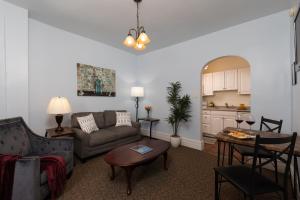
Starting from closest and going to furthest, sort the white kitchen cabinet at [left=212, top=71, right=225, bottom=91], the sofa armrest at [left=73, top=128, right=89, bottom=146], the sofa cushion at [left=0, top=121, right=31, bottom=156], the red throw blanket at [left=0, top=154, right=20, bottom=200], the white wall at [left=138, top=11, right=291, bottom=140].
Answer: the red throw blanket at [left=0, top=154, right=20, bottom=200]
the sofa cushion at [left=0, top=121, right=31, bottom=156]
the white wall at [left=138, top=11, right=291, bottom=140]
the sofa armrest at [left=73, top=128, right=89, bottom=146]
the white kitchen cabinet at [left=212, top=71, right=225, bottom=91]

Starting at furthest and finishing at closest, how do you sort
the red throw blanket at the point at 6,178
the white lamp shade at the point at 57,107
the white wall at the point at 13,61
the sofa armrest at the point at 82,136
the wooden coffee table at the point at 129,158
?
the sofa armrest at the point at 82,136
the white lamp shade at the point at 57,107
the white wall at the point at 13,61
the wooden coffee table at the point at 129,158
the red throw blanket at the point at 6,178

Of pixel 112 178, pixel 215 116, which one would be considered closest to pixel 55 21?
pixel 112 178

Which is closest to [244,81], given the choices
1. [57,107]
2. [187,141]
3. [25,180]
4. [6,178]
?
[187,141]

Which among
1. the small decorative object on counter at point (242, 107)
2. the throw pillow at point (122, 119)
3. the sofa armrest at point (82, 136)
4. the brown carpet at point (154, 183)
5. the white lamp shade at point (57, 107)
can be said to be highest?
the white lamp shade at point (57, 107)

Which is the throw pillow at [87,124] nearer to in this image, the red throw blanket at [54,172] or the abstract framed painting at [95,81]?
the abstract framed painting at [95,81]

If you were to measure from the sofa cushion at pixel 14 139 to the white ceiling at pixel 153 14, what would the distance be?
198 cm

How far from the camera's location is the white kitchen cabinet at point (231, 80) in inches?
180

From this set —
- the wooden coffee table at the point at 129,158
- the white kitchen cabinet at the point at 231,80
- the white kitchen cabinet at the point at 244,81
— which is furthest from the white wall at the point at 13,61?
the white kitchen cabinet at the point at 244,81

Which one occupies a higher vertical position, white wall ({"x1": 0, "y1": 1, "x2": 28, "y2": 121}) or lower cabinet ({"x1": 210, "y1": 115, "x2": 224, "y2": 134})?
white wall ({"x1": 0, "y1": 1, "x2": 28, "y2": 121})

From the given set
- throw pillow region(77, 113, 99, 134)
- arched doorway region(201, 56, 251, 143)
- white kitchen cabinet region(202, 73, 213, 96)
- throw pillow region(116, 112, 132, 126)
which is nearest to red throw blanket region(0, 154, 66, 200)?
throw pillow region(77, 113, 99, 134)

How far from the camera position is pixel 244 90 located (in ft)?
14.5

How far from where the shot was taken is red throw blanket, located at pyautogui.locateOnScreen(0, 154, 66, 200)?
1388 millimetres

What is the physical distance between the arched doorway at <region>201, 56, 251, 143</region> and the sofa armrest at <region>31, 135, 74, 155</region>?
335cm

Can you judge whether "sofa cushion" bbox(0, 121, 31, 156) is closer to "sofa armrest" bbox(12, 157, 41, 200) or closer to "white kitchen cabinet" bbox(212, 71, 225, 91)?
"sofa armrest" bbox(12, 157, 41, 200)
